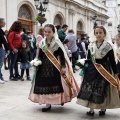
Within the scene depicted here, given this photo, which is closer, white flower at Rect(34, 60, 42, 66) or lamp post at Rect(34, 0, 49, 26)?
white flower at Rect(34, 60, 42, 66)

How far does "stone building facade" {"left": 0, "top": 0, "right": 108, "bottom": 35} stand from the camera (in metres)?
16.8

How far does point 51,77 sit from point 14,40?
357cm

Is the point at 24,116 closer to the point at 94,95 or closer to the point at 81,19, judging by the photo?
the point at 94,95

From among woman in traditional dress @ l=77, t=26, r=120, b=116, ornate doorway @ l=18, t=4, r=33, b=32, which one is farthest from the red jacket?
ornate doorway @ l=18, t=4, r=33, b=32

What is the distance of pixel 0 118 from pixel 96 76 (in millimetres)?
1566

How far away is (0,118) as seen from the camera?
455 cm

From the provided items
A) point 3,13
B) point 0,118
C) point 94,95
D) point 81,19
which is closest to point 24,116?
point 0,118

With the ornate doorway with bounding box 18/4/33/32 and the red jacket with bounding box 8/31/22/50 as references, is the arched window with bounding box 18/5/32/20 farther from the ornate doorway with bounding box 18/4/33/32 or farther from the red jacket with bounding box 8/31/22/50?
the red jacket with bounding box 8/31/22/50

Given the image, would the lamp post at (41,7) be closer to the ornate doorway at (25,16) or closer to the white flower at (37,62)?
the ornate doorway at (25,16)

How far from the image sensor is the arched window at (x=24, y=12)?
18498 mm

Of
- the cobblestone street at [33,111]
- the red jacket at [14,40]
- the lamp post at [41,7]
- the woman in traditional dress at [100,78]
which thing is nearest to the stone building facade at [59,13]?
the lamp post at [41,7]

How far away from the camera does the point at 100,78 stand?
15.3ft

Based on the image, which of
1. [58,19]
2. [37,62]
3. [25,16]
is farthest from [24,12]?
[37,62]

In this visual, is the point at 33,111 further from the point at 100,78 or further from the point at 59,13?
the point at 59,13
